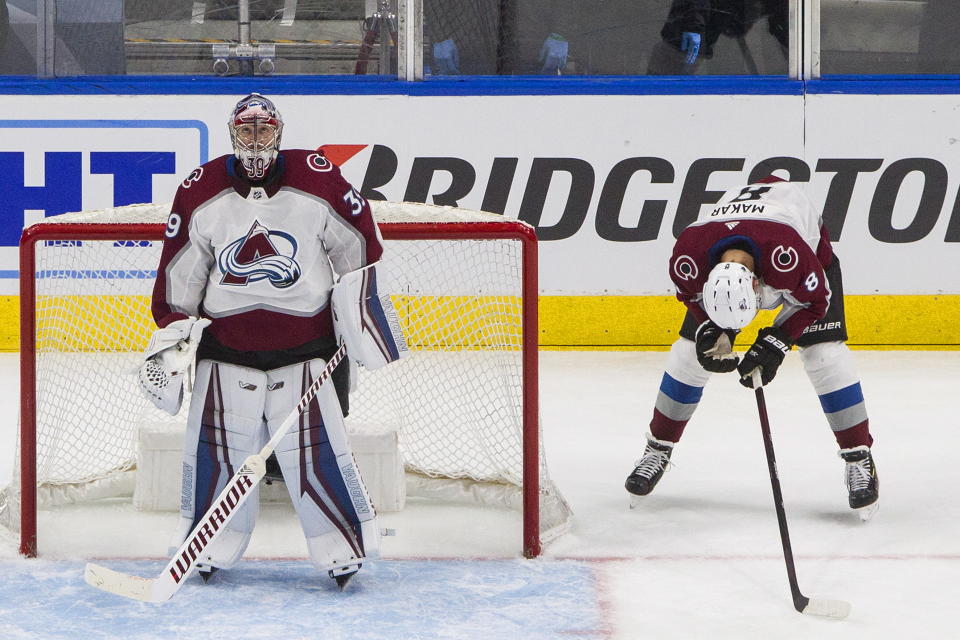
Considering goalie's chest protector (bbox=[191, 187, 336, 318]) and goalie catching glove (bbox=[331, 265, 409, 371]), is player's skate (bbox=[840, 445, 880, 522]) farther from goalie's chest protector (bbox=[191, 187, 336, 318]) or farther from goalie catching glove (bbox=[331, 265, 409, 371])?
goalie's chest protector (bbox=[191, 187, 336, 318])

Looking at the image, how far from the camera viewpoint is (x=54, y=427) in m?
3.11

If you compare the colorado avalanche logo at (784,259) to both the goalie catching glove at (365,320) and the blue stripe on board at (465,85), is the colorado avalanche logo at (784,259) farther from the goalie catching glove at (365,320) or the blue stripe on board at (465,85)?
the blue stripe on board at (465,85)

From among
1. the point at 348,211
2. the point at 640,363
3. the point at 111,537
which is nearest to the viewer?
the point at 348,211

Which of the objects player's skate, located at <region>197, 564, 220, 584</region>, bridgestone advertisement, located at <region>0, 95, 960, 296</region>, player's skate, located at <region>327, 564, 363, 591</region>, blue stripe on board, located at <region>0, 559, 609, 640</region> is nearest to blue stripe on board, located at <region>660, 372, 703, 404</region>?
blue stripe on board, located at <region>0, 559, 609, 640</region>

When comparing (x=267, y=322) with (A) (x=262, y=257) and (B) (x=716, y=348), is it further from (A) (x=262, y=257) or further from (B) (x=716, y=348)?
(B) (x=716, y=348)

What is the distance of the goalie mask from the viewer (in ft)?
8.14

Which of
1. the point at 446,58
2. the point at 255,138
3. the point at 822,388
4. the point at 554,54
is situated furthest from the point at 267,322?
the point at 554,54

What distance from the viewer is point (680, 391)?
3.24 m

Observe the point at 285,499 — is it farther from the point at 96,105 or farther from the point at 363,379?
the point at 96,105

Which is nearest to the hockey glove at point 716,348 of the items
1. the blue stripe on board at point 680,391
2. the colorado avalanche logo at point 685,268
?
the colorado avalanche logo at point 685,268

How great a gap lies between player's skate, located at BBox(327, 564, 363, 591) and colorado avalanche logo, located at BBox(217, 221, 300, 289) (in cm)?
58

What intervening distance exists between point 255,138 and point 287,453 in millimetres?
626

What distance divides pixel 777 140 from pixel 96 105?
268 centimetres

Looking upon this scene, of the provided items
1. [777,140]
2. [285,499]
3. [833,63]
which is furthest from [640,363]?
[285,499]
